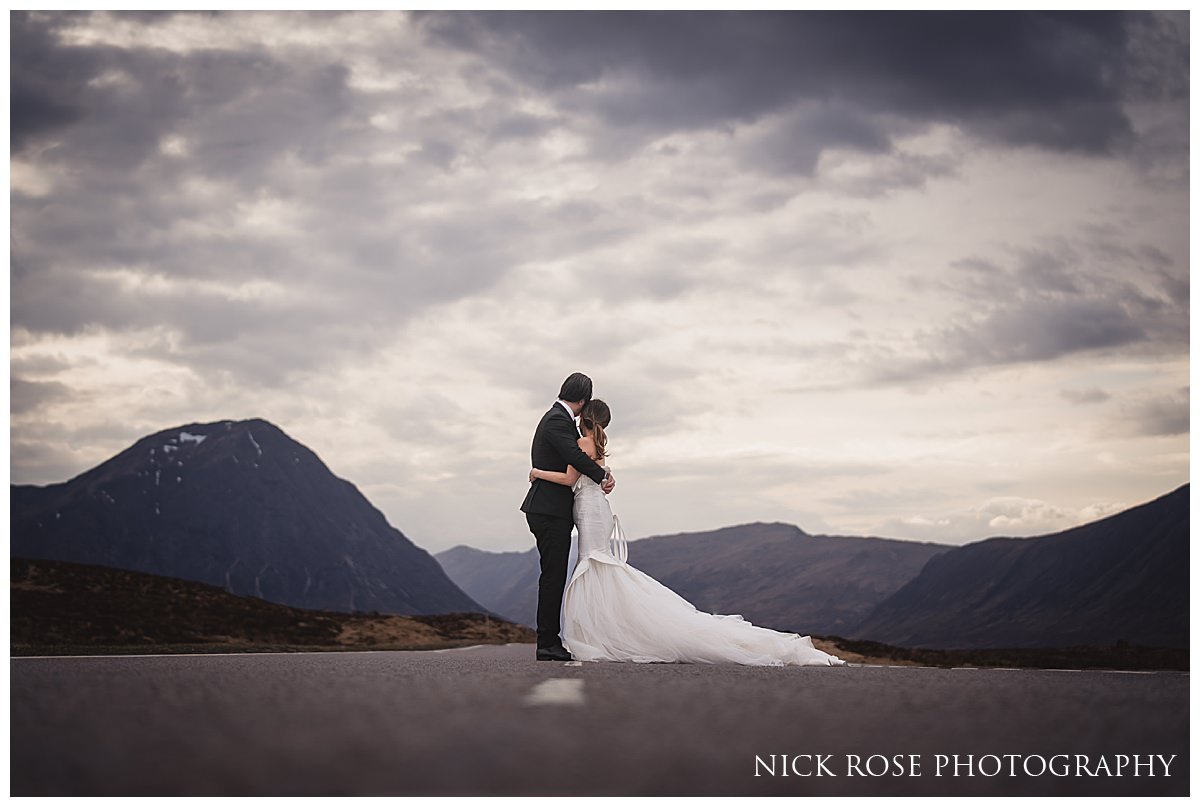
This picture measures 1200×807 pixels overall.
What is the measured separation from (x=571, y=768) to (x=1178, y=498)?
153816 millimetres

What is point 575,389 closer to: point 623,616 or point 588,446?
point 588,446

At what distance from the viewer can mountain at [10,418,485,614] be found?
168 m

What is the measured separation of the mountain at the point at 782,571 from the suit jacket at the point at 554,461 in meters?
130

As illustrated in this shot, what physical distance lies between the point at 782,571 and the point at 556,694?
154365 millimetres

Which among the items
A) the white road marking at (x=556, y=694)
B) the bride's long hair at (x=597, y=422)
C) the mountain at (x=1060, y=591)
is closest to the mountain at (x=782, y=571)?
the mountain at (x=1060, y=591)

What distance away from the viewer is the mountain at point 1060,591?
402 ft

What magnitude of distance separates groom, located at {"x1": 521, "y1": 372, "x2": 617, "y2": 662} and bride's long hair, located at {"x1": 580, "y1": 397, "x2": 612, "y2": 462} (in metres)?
0.15

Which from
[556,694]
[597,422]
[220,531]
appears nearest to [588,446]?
[597,422]

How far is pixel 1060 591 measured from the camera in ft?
463

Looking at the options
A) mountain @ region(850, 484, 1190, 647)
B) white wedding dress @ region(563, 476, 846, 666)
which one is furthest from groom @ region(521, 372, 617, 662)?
mountain @ region(850, 484, 1190, 647)

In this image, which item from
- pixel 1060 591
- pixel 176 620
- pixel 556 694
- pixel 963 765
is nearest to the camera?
pixel 963 765

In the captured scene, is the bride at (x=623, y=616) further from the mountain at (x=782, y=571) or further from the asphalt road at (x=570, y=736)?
the mountain at (x=782, y=571)

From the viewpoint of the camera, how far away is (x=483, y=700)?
518 centimetres

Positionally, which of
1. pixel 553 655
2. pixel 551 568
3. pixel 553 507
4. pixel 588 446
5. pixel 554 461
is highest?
pixel 588 446
